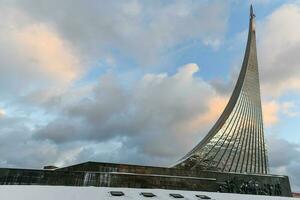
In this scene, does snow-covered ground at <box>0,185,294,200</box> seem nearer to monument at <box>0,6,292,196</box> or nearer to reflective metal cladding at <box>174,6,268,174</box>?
monument at <box>0,6,292,196</box>

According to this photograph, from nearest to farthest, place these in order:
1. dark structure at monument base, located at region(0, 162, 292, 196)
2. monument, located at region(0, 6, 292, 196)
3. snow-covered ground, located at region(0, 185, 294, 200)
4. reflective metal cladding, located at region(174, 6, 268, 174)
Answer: snow-covered ground, located at region(0, 185, 294, 200)
dark structure at monument base, located at region(0, 162, 292, 196)
monument, located at region(0, 6, 292, 196)
reflective metal cladding, located at region(174, 6, 268, 174)

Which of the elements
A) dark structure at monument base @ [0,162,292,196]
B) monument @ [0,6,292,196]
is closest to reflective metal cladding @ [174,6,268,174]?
monument @ [0,6,292,196]

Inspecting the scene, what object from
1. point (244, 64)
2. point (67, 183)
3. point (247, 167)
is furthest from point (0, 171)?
point (244, 64)

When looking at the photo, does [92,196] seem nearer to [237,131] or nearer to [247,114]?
[237,131]

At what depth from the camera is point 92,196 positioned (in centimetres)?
1903

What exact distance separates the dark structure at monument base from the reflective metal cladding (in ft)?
26.1

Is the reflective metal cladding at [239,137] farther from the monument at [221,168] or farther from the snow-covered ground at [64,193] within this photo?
the snow-covered ground at [64,193]

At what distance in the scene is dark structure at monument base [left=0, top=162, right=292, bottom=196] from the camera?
20531mm

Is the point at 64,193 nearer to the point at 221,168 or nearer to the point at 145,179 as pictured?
the point at 145,179

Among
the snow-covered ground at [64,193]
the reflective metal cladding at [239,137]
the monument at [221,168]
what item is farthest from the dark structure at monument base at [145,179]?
the reflective metal cladding at [239,137]

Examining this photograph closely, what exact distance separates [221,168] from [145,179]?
50.4 feet

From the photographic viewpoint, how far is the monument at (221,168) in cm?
2172

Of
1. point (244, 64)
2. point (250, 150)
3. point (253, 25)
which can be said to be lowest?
point (250, 150)

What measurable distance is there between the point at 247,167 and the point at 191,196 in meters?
17.8
